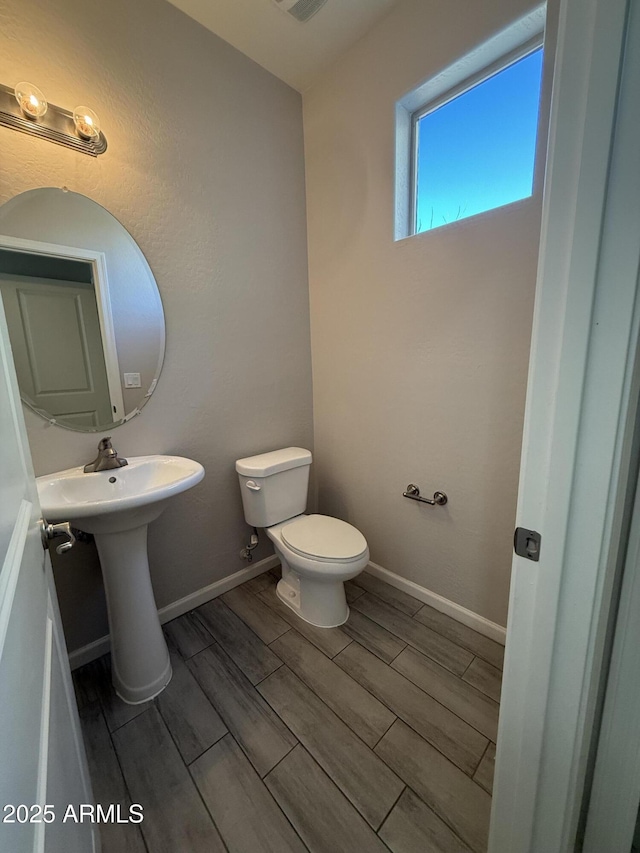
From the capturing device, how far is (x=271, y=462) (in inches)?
69.1

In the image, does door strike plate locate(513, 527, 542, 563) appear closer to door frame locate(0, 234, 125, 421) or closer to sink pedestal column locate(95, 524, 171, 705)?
sink pedestal column locate(95, 524, 171, 705)

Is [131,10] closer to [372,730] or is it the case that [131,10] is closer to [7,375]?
[7,375]

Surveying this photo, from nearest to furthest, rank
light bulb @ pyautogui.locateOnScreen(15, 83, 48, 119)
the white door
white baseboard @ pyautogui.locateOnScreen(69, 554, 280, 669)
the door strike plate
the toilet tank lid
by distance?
the white door → the door strike plate → light bulb @ pyautogui.locateOnScreen(15, 83, 48, 119) → white baseboard @ pyautogui.locateOnScreen(69, 554, 280, 669) → the toilet tank lid

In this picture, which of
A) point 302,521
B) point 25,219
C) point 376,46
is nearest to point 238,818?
point 302,521

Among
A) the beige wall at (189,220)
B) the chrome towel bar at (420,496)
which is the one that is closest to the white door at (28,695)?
the beige wall at (189,220)

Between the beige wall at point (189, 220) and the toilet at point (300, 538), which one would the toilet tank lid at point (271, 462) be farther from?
the beige wall at point (189, 220)

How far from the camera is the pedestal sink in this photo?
118 centimetres

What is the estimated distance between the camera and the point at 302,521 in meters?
1.79

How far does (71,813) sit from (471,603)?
1545 mm

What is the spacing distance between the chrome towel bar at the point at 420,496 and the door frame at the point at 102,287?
1377 millimetres

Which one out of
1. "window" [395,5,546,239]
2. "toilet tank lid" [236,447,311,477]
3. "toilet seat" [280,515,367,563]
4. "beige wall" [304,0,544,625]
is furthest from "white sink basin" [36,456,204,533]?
"window" [395,5,546,239]

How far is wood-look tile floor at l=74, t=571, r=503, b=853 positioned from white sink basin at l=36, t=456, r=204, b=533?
2.46ft

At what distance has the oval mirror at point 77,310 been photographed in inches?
47.2

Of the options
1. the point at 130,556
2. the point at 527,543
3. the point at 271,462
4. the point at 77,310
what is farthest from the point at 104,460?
the point at 527,543
